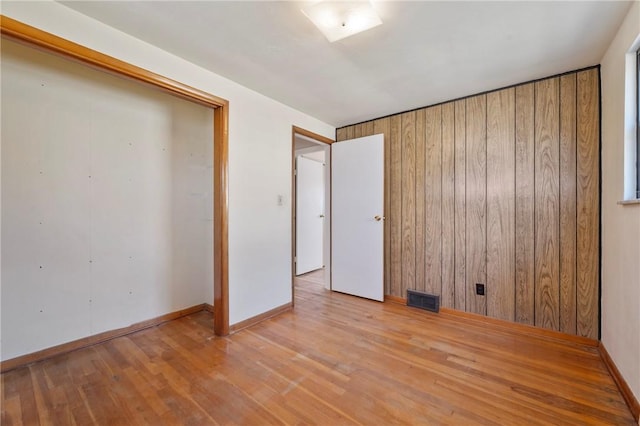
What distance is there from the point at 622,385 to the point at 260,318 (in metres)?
2.62

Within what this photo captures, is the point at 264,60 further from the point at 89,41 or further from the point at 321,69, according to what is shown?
the point at 89,41

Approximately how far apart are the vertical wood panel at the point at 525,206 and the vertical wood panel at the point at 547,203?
35mm

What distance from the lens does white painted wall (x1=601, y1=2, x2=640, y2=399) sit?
1461 millimetres

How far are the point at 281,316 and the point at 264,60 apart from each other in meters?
2.37

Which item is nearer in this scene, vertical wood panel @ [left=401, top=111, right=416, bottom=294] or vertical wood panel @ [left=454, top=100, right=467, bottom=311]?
vertical wood panel @ [left=454, top=100, right=467, bottom=311]

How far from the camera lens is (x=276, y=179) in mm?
2811

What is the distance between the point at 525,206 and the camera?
2.40 m

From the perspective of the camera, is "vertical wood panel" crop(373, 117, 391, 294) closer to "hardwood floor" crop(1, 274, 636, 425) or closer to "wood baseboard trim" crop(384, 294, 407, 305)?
"wood baseboard trim" crop(384, 294, 407, 305)

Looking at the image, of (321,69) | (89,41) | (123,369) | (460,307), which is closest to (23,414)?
(123,369)

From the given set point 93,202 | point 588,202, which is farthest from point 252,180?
point 588,202

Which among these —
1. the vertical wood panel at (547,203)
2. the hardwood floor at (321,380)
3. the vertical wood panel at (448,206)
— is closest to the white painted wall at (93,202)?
the hardwood floor at (321,380)

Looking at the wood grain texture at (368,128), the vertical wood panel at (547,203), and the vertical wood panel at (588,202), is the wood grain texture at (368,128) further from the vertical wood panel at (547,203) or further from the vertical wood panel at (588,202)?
the vertical wood panel at (588,202)

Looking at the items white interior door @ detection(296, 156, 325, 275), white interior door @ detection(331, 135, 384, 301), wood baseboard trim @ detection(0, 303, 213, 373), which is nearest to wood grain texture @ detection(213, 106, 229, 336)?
wood baseboard trim @ detection(0, 303, 213, 373)

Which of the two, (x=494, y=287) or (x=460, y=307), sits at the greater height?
(x=494, y=287)
